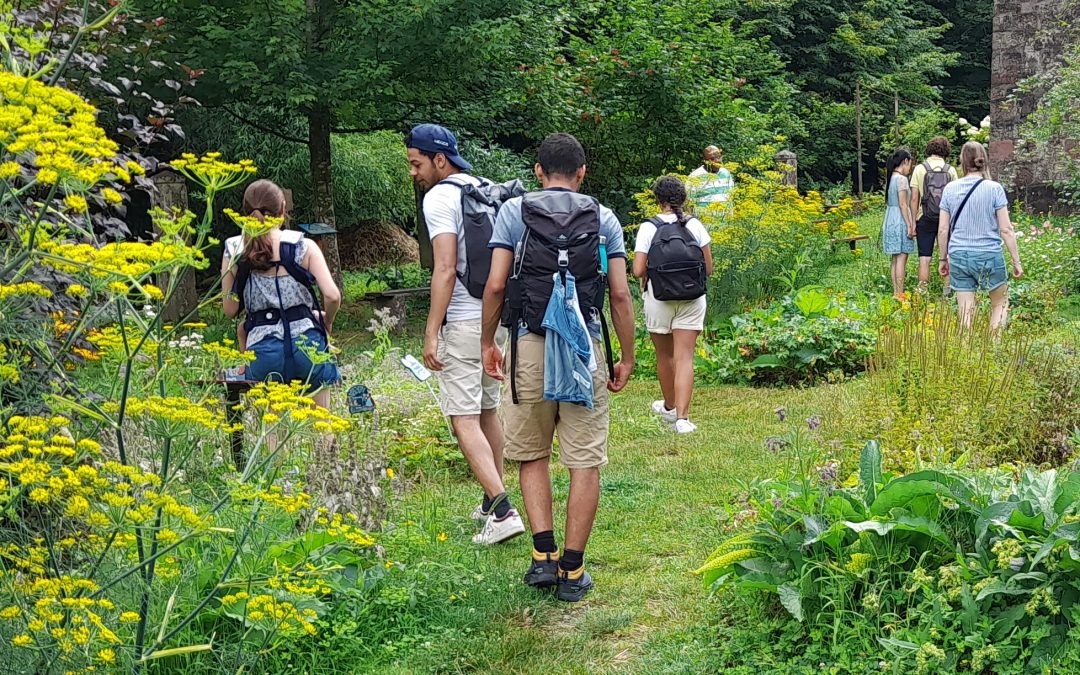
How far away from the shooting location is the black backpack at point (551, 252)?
184 inches

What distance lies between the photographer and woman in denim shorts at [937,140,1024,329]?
356 inches

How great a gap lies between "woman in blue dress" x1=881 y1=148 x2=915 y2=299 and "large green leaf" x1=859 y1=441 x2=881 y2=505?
806 centimetres

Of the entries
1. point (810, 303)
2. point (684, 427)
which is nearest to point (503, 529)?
point (684, 427)

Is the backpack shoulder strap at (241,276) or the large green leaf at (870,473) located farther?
the backpack shoulder strap at (241,276)

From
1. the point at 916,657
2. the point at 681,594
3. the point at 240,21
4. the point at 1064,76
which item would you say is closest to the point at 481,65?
the point at 240,21

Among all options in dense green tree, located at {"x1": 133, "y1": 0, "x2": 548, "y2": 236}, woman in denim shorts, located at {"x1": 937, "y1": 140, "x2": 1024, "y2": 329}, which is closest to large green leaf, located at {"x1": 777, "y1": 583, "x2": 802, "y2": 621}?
woman in denim shorts, located at {"x1": 937, "y1": 140, "x2": 1024, "y2": 329}

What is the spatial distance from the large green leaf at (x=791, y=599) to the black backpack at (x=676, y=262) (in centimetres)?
385

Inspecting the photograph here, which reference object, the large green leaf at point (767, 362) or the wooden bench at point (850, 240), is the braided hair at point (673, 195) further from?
the wooden bench at point (850, 240)

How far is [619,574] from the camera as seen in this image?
510cm

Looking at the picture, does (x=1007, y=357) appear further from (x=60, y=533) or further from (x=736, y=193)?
(x=736, y=193)

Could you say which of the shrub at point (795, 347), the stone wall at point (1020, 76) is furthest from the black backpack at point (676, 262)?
the stone wall at point (1020, 76)

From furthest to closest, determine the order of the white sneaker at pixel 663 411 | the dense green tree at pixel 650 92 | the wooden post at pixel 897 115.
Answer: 1. the wooden post at pixel 897 115
2. the dense green tree at pixel 650 92
3. the white sneaker at pixel 663 411

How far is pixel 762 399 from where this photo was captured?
895cm

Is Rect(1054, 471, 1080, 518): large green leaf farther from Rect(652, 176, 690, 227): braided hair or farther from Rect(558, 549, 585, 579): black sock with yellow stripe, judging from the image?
Rect(652, 176, 690, 227): braided hair
